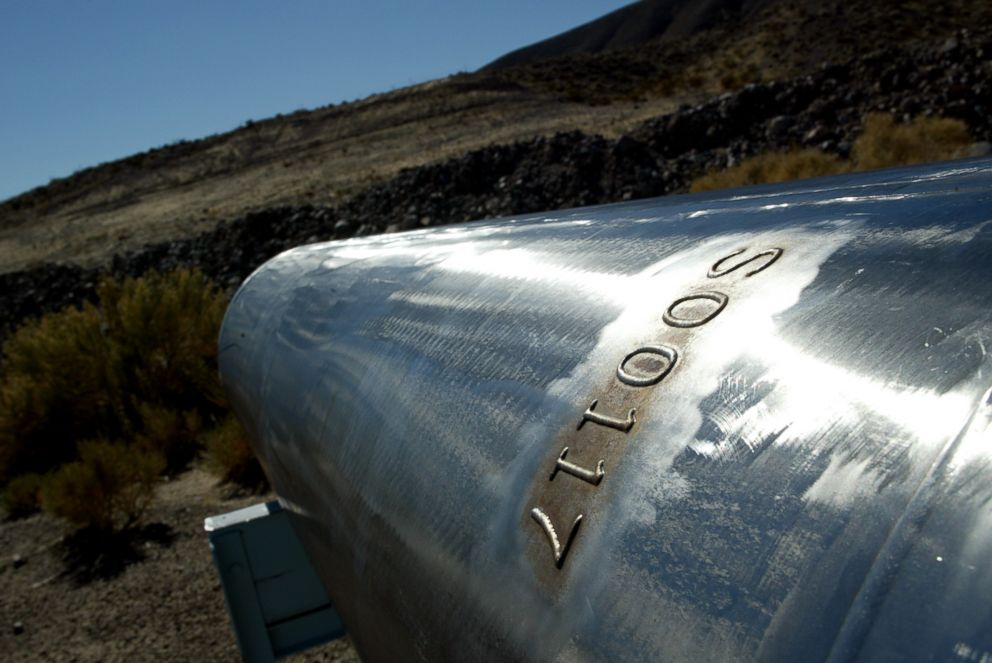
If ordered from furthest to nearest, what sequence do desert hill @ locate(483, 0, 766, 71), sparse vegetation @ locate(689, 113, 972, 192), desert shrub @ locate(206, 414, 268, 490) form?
desert hill @ locate(483, 0, 766, 71) → sparse vegetation @ locate(689, 113, 972, 192) → desert shrub @ locate(206, 414, 268, 490)

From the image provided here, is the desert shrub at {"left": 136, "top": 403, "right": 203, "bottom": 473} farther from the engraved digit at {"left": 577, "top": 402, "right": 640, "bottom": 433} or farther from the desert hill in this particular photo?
the desert hill

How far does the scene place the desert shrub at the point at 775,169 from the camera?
1130 centimetres

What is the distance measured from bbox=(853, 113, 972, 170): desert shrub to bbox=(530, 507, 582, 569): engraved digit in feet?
32.4

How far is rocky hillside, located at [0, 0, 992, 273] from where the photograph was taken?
27.4 metres

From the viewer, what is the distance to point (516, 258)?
2.01 meters

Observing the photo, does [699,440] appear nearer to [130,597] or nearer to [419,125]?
[130,597]

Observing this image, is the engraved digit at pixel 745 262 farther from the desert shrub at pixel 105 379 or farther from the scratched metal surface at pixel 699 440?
the desert shrub at pixel 105 379

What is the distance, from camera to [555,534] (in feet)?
3.99

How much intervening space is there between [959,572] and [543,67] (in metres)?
51.1

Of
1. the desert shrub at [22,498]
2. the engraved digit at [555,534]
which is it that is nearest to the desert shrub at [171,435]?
the desert shrub at [22,498]

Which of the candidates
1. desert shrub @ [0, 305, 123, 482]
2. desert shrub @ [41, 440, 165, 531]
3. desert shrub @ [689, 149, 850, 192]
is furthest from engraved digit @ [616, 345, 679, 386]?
desert shrub @ [0, 305, 123, 482]

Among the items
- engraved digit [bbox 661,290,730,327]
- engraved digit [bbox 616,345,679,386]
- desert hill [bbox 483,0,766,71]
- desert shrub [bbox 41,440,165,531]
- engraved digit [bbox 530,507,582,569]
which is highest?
desert hill [bbox 483,0,766,71]

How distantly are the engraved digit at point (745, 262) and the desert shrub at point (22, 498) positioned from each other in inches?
340

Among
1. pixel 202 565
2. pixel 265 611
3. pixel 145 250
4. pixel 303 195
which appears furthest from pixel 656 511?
pixel 303 195
